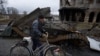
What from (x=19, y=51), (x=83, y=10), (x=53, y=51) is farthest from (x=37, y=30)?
(x=83, y=10)

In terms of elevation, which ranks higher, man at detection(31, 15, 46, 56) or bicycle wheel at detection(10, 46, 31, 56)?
man at detection(31, 15, 46, 56)

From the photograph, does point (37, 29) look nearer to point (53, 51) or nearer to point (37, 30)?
point (37, 30)

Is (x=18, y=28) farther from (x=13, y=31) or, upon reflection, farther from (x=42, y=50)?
(x=42, y=50)

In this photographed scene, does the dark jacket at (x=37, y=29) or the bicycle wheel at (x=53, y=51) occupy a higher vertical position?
the dark jacket at (x=37, y=29)

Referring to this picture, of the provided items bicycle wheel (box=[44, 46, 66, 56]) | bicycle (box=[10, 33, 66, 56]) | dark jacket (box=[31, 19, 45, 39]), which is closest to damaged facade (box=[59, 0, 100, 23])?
bicycle (box=[10, 33, 66, 56])

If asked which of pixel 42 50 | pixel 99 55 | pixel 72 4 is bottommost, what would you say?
pixel 99 55

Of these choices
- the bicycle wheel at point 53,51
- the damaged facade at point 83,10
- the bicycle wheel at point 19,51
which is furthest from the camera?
the damaged facade at point 83,10

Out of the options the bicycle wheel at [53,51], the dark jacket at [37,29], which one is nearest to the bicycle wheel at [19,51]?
Result: the dark jacket at [37,29]

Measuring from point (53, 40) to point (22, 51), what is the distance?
5185 millimetres

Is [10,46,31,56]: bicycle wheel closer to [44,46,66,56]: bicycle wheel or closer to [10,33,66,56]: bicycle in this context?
[10,33,66,56]: bicycle

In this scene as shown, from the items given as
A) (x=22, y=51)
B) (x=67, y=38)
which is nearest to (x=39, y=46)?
(x=22, y=51)

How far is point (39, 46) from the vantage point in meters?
9.02

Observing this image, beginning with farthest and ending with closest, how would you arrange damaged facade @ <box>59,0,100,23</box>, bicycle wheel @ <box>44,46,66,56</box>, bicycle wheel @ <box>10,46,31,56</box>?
damaged facade @ <box>59,0,100,23</box> < bicycle wheel @ <box>10,46,31,56</box> < bicycle wheel @ <box>44,46,66,56</box>

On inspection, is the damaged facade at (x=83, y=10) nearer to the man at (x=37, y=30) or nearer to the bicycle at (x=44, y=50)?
the bicycle at (x=44, y=50)
